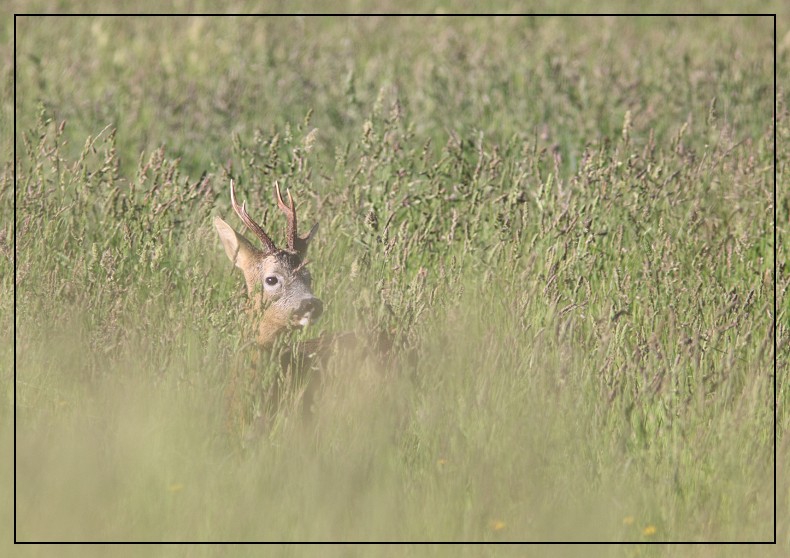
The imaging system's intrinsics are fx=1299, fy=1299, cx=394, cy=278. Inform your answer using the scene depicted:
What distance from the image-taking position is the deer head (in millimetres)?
4523

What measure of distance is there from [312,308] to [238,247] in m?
0.40

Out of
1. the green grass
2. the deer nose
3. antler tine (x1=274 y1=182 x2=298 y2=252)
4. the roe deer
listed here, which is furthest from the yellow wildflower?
antler tine (x1=274 y1=182 x2=298 y2=252)

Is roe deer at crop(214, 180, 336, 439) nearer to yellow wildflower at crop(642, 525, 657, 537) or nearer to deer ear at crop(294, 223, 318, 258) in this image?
deer ear at crop(294, 223, 318, 258)

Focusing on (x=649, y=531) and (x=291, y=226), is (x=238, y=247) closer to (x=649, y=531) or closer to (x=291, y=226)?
(x=291, y=226)

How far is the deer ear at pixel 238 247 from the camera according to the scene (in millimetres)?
4699

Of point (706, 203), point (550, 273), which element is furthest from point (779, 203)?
point (550, 273)

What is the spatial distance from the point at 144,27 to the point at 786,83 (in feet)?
16.1

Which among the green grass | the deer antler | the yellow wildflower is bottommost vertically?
the yellow wildflower

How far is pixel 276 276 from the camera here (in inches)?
181

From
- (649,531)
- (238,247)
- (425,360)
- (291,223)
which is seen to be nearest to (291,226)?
(291,223)

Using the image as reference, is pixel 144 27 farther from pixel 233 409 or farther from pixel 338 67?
pixel 233 409

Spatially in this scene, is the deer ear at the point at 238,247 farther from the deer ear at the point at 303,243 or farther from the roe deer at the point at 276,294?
the deer ear at the point at 303,243

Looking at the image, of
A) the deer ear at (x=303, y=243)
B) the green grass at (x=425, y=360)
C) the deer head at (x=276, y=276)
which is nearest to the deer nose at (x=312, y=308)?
the deer head at (x=276, y=276)

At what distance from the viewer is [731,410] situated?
427 centimetres
